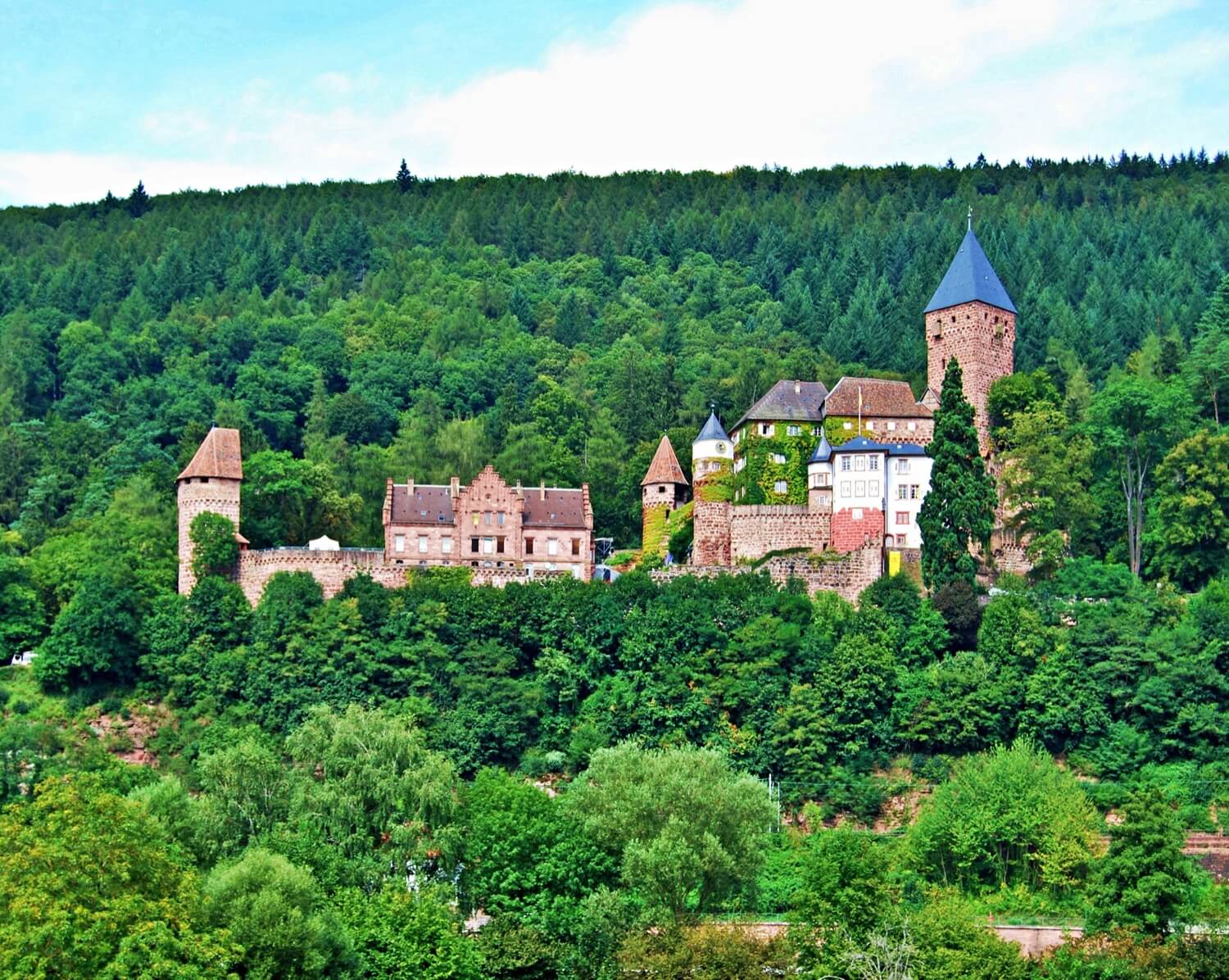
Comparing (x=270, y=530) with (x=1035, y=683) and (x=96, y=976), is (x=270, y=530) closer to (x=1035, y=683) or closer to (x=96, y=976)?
(x=1035, y=683)

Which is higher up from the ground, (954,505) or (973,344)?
(973,344)

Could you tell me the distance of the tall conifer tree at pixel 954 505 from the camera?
75.8m

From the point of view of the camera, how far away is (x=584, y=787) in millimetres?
60250

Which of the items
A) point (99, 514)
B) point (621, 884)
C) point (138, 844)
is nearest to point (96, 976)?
point (138, 844)

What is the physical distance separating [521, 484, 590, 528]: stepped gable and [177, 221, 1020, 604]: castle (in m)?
0.07

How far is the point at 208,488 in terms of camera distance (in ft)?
272

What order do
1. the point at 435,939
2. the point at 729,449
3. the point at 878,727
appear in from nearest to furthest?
the point at 435,939 < the point at 878,727 < the point at 729,449

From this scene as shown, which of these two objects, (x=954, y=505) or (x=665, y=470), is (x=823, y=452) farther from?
(x=665, y=470)

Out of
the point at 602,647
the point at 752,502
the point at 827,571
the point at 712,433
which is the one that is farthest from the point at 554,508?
the point at 827,571

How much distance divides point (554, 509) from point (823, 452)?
11.3 meters

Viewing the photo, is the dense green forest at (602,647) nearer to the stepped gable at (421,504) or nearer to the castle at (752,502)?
the castle at (752,502)

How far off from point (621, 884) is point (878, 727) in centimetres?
1776

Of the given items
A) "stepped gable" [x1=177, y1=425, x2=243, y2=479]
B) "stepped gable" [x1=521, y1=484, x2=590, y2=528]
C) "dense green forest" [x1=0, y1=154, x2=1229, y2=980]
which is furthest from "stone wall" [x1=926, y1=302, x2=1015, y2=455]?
"stepped gable" [x1=177, y1=425, x2=243, y2=479]

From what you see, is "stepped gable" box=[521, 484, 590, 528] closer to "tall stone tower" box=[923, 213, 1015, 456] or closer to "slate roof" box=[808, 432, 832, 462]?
"slate roof" box=[808, 432, 832, 462]
